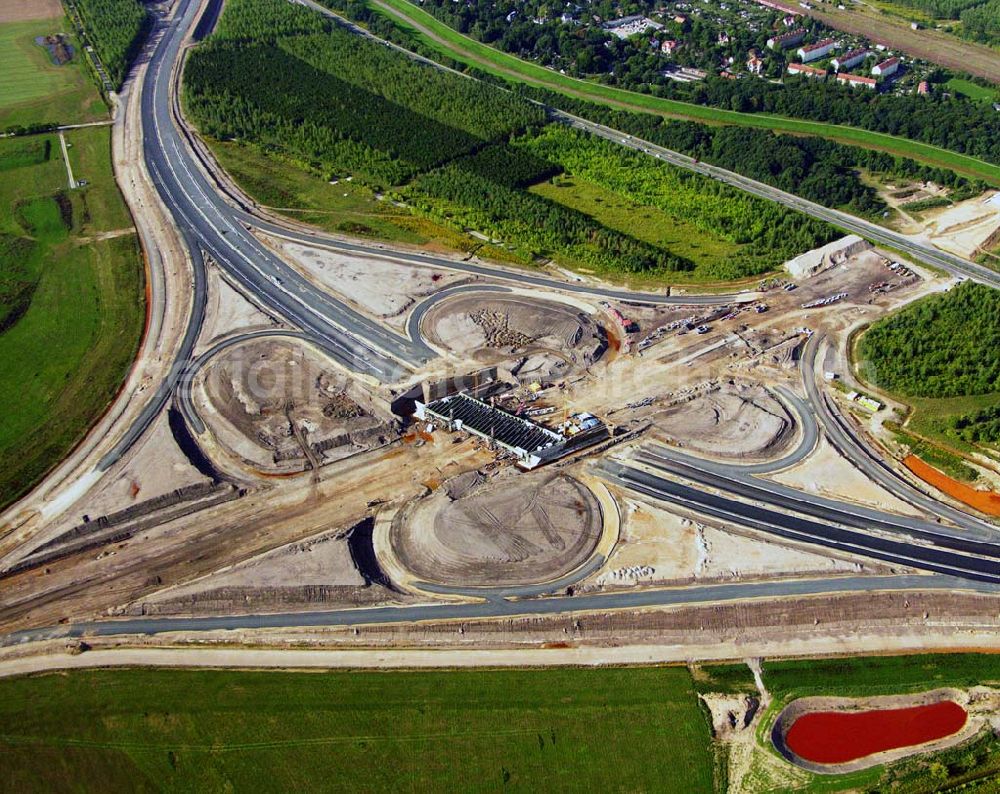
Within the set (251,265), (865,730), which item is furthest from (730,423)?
(251,265)

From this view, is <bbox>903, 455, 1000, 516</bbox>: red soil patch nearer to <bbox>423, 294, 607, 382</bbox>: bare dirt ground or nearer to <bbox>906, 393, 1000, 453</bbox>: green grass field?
<bbox>906, 393, 1000, 453</bbox>: green grass field

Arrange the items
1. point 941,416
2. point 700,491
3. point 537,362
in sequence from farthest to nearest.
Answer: point 537,362 < point 941,416 < point 700,491

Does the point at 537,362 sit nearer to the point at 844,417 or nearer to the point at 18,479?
the point at 844,417

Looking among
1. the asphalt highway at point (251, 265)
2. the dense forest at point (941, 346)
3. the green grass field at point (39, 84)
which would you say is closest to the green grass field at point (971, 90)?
the dense forest at point (941, 346)

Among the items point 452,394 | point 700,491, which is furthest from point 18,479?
point 700,491

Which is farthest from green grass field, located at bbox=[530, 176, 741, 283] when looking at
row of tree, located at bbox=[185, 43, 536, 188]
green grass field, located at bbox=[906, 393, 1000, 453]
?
green grass field, located at bbox=[906, 393, 1000, 453]
